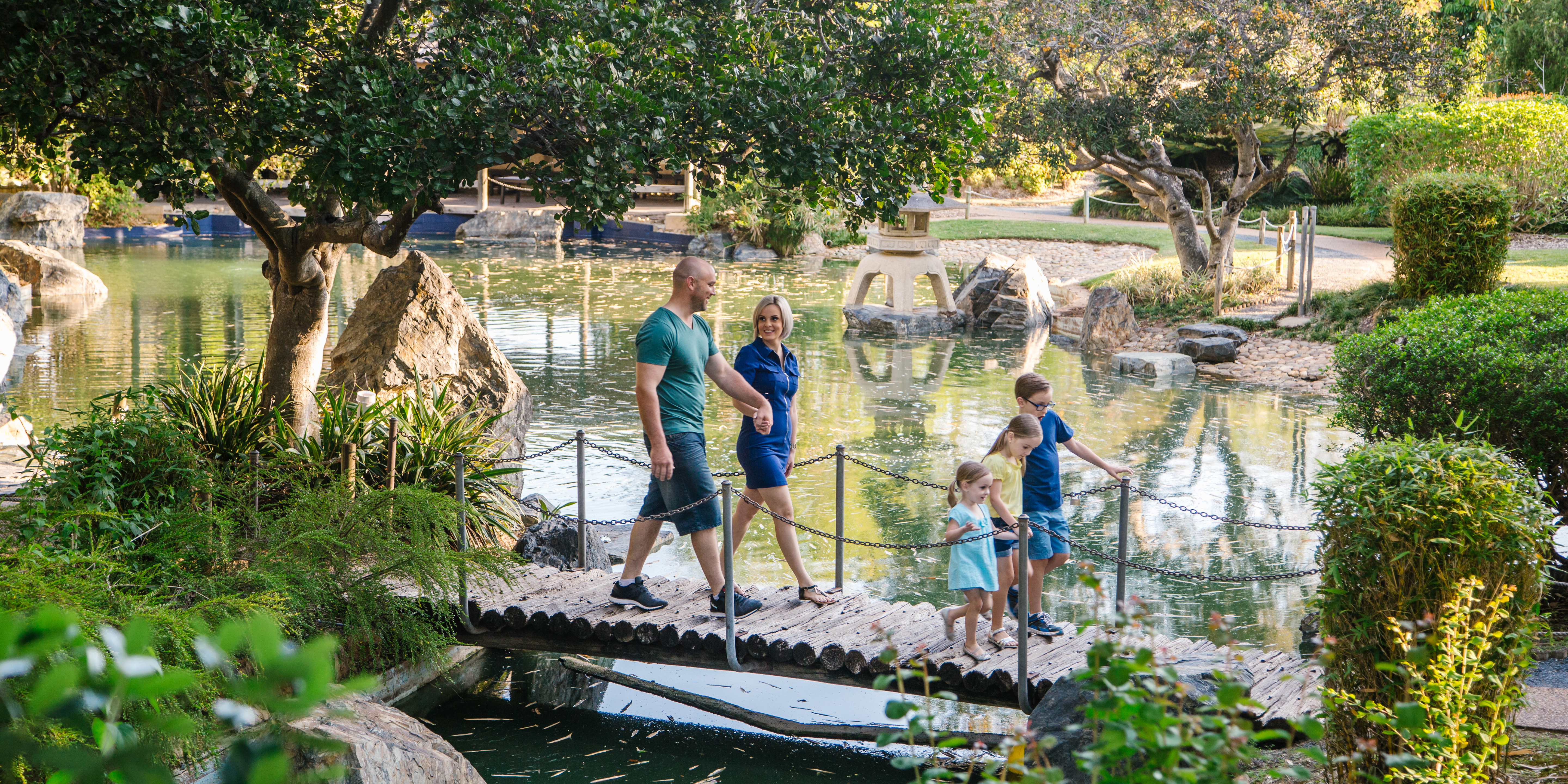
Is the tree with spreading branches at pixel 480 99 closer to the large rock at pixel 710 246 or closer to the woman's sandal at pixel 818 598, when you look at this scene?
the woman's sandal at pixel 818 598

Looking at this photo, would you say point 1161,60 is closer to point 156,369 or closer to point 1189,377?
point 1189,377

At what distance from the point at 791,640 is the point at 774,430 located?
3.38 feet

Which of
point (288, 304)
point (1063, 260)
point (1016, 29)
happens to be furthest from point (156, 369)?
point (1063, 260)

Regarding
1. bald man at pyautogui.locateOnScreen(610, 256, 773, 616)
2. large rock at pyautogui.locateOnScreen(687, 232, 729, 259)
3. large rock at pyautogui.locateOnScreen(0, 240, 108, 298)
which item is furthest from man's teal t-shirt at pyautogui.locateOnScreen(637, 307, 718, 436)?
large rock at pyautogui.locateOnScreen(687, 232, 729, 259)

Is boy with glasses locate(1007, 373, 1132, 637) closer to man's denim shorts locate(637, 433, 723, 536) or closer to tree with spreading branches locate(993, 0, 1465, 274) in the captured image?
man's denim shorts locate(637, 433, 723, 536)

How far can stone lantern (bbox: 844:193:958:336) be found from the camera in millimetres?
18031

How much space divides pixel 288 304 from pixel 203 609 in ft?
12.3

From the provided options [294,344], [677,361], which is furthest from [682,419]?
[294,344]

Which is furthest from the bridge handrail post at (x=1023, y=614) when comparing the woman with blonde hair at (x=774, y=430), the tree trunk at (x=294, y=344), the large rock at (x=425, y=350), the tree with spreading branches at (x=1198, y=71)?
the tree with spreading branches at (x=1198, y=71)

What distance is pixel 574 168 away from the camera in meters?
6.15

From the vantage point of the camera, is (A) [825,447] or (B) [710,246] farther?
(B) [710,246]

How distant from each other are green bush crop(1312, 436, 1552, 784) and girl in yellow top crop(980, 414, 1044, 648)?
158cm

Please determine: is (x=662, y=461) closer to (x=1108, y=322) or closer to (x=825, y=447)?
(x=825, y=447)

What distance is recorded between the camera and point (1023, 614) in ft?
16.7
